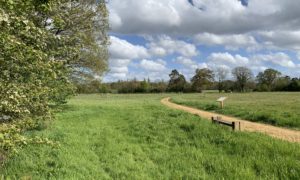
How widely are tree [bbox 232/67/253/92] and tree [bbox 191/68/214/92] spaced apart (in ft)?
33.3

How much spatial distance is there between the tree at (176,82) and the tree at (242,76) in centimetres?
2068

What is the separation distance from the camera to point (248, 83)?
418 feet

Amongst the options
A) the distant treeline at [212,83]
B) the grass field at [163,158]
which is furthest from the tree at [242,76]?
the grass field at [163,158]

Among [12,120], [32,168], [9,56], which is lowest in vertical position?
[32,168]

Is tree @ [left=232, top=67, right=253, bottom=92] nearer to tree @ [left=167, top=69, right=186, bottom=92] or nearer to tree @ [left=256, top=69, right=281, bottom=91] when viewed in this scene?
tree @ [left=256, top=69, right=281, bottom=91]

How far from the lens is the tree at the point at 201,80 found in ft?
424

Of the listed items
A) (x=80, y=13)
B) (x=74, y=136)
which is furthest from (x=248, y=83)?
(x=74, y=136)

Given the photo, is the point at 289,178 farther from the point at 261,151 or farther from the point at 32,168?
the point at 32,168

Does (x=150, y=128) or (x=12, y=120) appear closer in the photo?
(x=12, y=120)

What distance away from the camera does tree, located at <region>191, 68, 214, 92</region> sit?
12938cm

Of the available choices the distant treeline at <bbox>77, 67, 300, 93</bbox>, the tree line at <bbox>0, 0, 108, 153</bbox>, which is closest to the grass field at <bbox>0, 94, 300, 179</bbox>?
the tree line at <bbox>0, 0, 108, 153</bbox>

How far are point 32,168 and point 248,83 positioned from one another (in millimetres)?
125619

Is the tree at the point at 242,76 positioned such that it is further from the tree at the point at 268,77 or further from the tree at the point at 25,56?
the tree at the point at 25,56

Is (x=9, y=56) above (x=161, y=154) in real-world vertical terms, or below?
above
